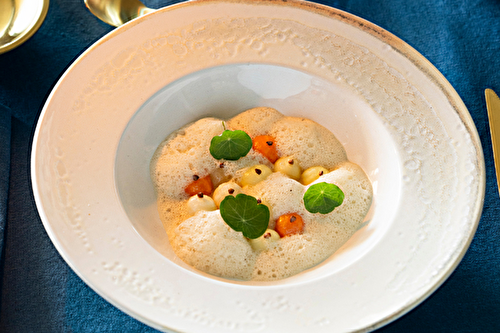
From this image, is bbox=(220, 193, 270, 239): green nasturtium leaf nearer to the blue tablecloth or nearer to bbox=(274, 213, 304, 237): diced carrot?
bbox=(274, 213, 304, 237): diced carrot

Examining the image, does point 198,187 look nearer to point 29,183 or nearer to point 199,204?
point 199,204

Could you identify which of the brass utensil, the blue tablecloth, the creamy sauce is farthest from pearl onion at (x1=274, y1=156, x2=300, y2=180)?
the brass utensil

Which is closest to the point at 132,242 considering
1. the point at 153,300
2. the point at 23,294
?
the point at 153,300

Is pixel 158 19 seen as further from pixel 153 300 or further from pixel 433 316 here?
pixel 433 316

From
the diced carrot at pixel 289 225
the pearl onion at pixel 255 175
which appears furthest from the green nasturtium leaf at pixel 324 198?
the pearl onion at pixel 255 175

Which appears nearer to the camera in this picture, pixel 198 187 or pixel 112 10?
pixel 198 187

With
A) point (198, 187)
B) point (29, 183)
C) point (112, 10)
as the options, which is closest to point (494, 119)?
point (198, 187)
